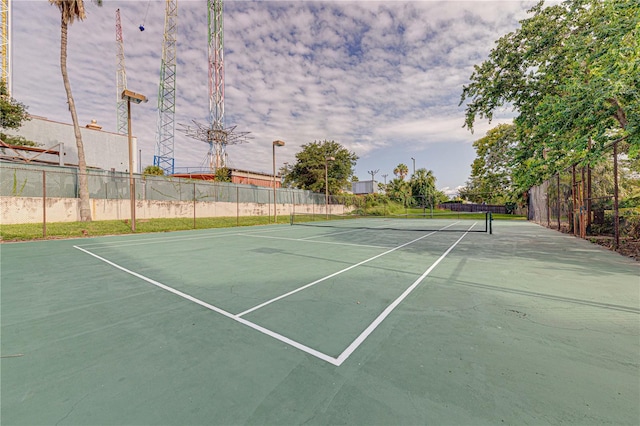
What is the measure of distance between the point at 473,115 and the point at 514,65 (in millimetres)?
2124

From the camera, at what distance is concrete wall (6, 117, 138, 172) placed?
28953mm

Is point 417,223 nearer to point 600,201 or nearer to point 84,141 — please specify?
point 600,201

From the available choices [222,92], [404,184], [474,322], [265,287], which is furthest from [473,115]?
[222,92]

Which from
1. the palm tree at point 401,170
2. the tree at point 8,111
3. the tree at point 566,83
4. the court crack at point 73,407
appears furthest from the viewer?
the palm tree at point 401,170

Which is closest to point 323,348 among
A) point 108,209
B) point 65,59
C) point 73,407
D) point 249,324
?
point 249,324

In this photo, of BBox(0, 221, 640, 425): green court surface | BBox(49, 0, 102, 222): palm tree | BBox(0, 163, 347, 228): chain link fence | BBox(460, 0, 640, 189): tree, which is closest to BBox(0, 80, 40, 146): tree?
BBox(0, 163, 347, 228): chain link fence

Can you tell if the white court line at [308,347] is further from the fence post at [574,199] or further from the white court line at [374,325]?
the fence post at [574,199]

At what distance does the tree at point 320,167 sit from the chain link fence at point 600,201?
1018 inches

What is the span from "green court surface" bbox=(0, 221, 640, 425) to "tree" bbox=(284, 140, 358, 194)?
32045 mm

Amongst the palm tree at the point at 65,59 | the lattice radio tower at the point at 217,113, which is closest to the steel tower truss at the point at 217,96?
the lattice radio tower at the point at 217,113

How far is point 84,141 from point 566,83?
148ft

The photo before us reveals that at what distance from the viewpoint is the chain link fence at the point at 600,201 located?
9430mm

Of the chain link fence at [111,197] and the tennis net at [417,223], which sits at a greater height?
the chain link fence at [111,197]

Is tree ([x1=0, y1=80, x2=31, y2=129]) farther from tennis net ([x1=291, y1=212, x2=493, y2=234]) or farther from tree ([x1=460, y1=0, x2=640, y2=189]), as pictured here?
tree ([x1=460, y1=0, x2=640, y2=189])
